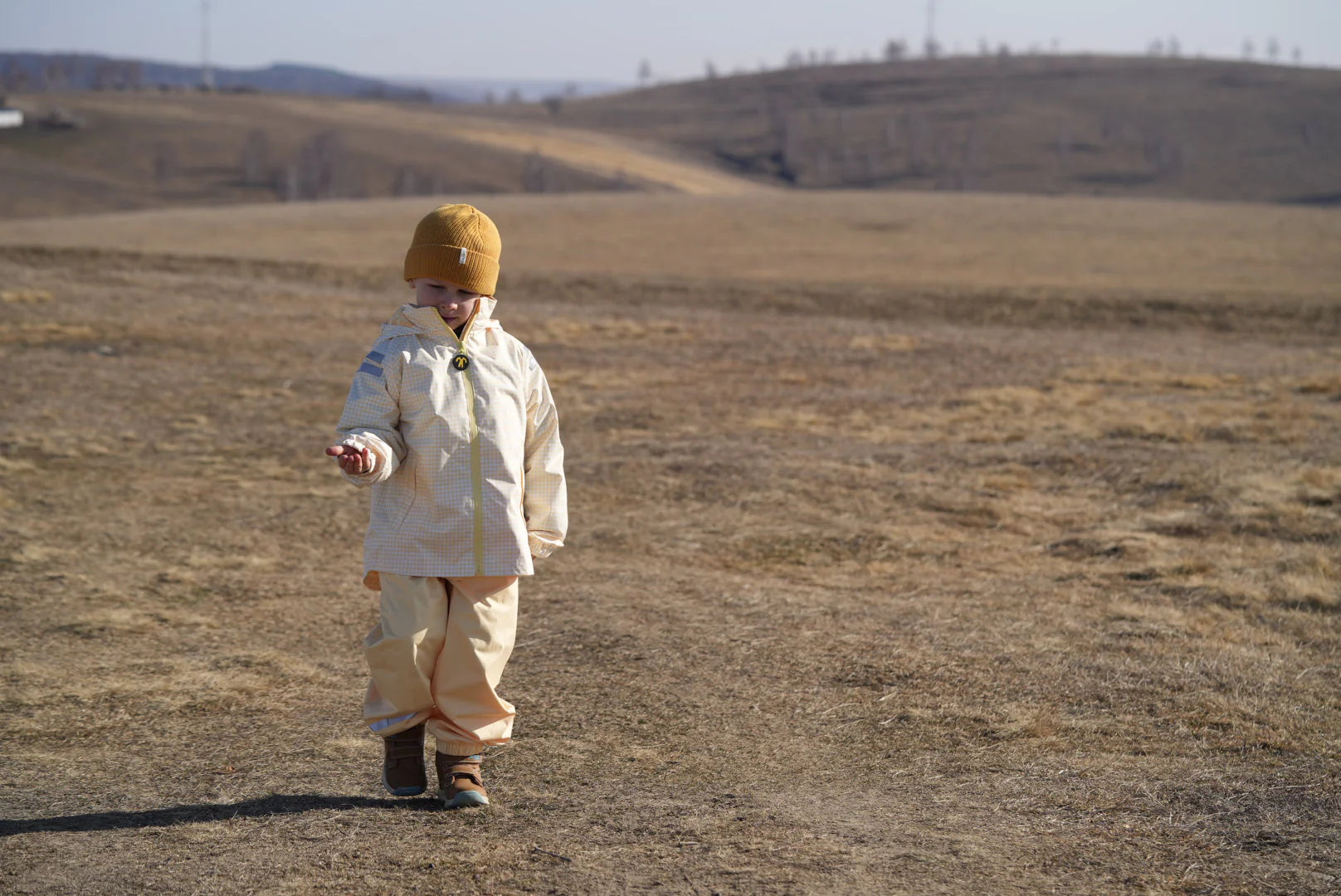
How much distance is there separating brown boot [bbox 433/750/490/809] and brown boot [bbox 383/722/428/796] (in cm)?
7

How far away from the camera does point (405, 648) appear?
3.59m

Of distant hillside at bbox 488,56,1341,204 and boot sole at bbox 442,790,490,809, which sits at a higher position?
distant hillside at bbox 488,56,1341,204

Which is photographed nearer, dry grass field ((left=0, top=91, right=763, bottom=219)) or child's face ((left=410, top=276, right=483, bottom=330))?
child's face ((left=410, top=276, right=483, bottom=330))

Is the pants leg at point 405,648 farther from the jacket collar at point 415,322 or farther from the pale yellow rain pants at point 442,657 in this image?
the jacket collar at point 415,322

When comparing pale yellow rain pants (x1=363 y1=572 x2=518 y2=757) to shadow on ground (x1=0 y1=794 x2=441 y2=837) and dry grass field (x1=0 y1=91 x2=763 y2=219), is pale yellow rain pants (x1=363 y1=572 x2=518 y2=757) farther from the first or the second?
dry grass field (x1=0 y1=91 x2=763 y2=219)

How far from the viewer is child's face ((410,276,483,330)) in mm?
3689

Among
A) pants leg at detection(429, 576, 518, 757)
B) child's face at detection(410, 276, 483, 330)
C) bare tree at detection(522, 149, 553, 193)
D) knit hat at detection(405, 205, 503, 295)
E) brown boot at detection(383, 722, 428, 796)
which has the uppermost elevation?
bare tree at detection(522, 149, 553, 193)

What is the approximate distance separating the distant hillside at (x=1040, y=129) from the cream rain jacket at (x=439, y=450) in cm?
7558

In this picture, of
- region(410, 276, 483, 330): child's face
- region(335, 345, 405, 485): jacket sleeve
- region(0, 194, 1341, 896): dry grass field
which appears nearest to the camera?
region(0, 194, 1341, 896): dry grass field

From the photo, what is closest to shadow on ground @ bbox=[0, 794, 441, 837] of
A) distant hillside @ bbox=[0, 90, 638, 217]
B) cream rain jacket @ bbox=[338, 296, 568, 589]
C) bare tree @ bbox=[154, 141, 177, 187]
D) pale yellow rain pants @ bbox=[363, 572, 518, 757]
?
pale yellow rain pants @ bbox=[363, 572, 518, 757]

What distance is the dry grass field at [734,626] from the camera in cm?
342

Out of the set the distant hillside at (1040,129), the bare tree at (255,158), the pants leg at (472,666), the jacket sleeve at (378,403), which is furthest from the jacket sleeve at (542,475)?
the distant hillside at (1040,129)

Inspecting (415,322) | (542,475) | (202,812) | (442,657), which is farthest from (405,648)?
(415,322)

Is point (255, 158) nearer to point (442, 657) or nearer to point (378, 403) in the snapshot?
point (378, 403)
